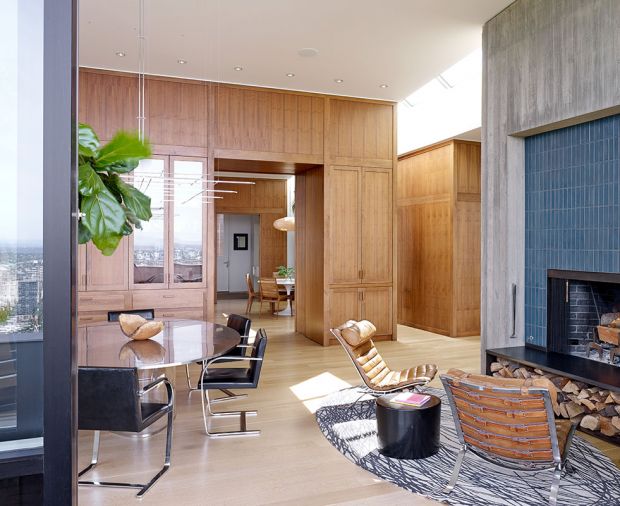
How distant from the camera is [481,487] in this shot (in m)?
3.03

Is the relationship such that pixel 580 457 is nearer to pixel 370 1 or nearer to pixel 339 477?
pixel 339 477

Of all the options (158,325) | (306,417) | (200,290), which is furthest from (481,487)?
(200,290)

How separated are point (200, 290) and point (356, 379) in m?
2.51

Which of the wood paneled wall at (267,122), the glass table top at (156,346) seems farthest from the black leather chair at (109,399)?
the wood paneled wall at (267,122)

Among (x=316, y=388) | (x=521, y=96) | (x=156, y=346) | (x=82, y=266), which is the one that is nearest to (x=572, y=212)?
(x=521, y=96)

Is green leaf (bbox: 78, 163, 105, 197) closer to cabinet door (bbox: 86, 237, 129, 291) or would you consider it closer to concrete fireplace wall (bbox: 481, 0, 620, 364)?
concrete fireplace wall (bbox: 481, 0, 620, 364)

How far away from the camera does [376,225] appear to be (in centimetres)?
779

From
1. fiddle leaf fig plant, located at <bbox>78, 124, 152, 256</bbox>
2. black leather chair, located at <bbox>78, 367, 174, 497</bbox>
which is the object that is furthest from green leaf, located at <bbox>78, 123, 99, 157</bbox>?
black leather chair, located at <bbox>78, 367, 174, 497</bbox>

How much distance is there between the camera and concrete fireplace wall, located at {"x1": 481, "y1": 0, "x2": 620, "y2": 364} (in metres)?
3.93

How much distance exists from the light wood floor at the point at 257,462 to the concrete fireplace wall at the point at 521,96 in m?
1.32

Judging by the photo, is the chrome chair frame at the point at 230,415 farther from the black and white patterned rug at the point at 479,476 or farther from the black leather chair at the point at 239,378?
the black and white patterned rug at the point at 479,476

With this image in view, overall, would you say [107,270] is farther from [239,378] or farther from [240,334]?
[239,378]

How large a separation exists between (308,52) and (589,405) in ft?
15.4

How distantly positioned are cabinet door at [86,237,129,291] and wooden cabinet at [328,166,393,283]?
288 cm
